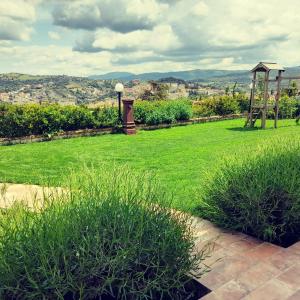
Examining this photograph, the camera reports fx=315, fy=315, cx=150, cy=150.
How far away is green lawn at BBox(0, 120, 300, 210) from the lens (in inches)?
229

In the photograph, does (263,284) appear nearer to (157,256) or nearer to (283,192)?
(157,256)

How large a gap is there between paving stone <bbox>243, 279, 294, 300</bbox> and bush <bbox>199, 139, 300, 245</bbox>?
813 millimetres

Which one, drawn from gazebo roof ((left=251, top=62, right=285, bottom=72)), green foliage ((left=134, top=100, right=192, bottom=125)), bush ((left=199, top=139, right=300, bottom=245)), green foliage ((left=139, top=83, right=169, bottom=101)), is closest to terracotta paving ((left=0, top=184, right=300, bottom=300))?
bush ((left=199, top=139, right=300, bottom=245))

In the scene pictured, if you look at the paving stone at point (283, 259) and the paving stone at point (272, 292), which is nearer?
the paving stone at point (272, 292)

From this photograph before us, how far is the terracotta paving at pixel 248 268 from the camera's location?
2.49m

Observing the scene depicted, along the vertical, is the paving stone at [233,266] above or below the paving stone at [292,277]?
below

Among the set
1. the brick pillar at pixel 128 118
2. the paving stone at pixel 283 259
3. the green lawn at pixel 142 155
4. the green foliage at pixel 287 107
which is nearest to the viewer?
the paving stone at pixel 283 259

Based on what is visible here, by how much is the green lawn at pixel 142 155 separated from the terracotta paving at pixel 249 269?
105cm

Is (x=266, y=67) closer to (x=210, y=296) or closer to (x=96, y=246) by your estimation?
(x=210, y=296)

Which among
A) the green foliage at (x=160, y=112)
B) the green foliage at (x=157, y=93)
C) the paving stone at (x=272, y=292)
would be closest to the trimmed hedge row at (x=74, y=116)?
the green foliage at (x=160, y=112)

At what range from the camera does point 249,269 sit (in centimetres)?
286

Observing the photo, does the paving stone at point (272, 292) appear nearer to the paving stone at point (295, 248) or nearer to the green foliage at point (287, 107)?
the paving stone at point (295, 248)

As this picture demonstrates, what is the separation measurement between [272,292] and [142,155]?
226 inches

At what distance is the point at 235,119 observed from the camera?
693 inches
